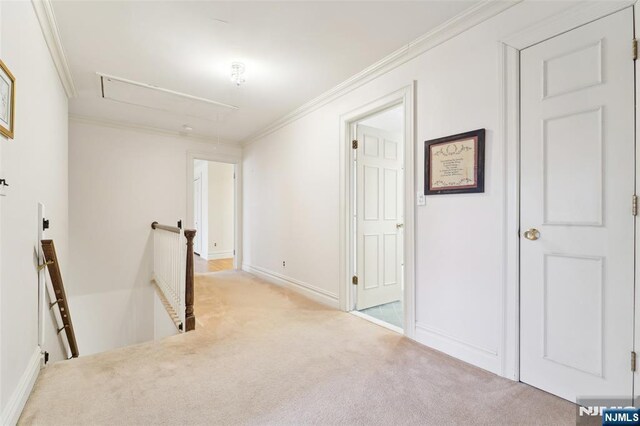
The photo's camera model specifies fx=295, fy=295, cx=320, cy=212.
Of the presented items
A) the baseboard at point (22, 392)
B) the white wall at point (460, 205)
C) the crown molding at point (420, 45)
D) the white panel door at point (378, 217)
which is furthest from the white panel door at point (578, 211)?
the baseboard at point (22, 392)

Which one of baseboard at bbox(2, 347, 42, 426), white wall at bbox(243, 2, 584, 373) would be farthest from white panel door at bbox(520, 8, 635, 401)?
baseboard at bbox(2, 347, 42, 426)

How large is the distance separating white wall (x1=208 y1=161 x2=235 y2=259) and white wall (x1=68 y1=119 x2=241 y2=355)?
2.31 m

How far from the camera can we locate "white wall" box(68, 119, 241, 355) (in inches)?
164

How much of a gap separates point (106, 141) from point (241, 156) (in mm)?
2049

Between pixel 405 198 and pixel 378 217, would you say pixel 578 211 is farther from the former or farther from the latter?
pixel 378 217

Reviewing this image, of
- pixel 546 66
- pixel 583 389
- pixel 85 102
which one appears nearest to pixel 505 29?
pixel 546 66

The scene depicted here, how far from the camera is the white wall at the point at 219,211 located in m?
7.17

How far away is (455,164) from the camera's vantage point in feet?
7.06

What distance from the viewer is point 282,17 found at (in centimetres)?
208

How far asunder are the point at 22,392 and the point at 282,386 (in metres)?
1.40

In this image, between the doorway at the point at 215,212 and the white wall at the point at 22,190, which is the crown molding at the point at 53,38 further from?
the doorway at the point at 215,212

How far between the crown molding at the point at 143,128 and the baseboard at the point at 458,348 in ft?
14.6

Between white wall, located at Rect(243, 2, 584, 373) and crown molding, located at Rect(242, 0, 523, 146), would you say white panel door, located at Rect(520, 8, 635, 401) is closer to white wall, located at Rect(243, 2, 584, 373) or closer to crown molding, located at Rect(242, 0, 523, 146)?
white wall, located at Rect(243, 2, 584, 373)
